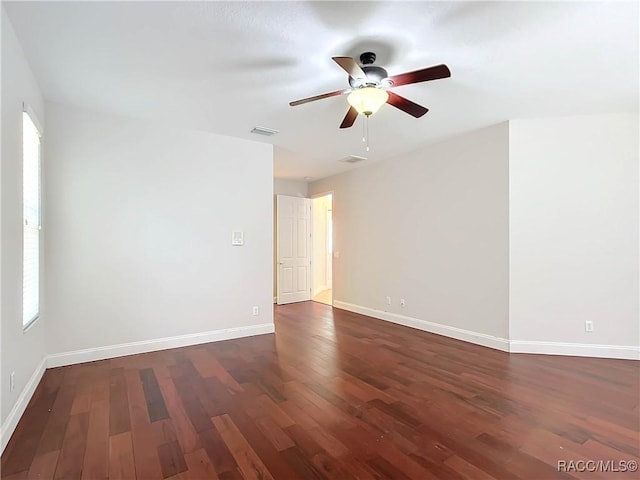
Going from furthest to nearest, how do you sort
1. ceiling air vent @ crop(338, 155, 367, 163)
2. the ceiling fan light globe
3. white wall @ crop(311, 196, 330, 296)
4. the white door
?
white wall @ crop(311, 196, 330, 296) < the white door < ceiling air vent @ crop(338, 155, 367, 163) < the ceiling fan light globe

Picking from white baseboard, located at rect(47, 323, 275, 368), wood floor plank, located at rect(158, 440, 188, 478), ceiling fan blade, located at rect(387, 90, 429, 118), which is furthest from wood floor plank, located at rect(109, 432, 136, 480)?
ceiling fan blade, located at rect(387, 90, 429, 118)

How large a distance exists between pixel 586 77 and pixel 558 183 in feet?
4.40

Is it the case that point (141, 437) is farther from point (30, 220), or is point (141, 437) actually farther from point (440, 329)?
point (440, 329)

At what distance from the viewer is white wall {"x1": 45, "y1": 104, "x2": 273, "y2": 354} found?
11.5ft

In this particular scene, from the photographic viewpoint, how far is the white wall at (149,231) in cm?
350

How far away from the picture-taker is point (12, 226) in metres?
2.32

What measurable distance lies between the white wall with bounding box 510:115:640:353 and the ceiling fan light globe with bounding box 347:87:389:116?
226 centimetres

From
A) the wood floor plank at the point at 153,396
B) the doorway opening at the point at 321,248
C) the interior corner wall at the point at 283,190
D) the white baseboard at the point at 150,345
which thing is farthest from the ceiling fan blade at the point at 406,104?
the doorway opening at the point at 321,248

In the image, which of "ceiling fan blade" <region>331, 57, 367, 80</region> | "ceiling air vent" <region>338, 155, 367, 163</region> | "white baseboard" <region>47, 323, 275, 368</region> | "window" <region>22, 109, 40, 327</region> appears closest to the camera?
"ceiling fan blade" <region>331, 57, 367, 80</region>

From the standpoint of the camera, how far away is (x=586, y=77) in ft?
9.41

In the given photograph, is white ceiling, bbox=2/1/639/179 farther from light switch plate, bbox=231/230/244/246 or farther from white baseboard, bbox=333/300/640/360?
white baseboard, bbox=333/300/640/360

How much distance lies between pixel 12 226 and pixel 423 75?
3.03 meters

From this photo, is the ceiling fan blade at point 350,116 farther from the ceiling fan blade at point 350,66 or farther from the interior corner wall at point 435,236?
the interior corner wall at point 435,236

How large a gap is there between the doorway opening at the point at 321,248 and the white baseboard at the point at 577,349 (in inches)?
176
